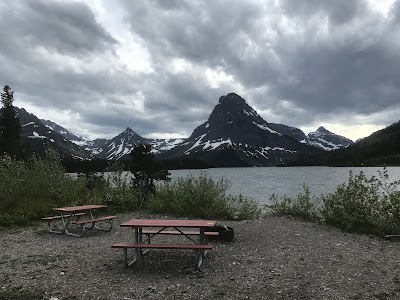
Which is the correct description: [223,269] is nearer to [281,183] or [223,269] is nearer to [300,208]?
[300,208]

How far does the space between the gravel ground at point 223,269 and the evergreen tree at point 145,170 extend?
807 centimetres

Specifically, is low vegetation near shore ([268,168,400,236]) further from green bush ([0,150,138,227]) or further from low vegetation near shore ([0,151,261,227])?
green bush ([0,150,138,227])

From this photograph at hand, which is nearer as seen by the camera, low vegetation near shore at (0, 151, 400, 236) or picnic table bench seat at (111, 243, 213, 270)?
picnic table bench seat at (111, 243, 213, 270)

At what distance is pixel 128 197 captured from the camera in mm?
18172

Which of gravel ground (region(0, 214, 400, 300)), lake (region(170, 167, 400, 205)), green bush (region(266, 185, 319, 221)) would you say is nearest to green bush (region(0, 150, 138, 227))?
gravel ground (region(0, 214, 400, 300))

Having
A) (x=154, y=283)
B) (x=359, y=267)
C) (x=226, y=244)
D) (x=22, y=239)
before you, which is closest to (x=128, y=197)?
(x=22, y=239)

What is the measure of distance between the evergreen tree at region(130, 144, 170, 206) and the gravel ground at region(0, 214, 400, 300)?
807 centimetres

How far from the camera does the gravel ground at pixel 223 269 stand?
6664 mm

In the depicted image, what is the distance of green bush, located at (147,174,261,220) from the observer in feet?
51.9

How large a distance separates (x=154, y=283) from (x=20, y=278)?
9.50 feet

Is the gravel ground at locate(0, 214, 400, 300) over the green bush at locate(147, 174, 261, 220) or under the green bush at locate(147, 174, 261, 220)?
under

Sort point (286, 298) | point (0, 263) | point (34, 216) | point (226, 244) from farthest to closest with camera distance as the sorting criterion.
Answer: point (34, 216) → point (226, 244) → point (0, 263) → point (286, 298)

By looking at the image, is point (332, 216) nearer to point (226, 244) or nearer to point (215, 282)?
point (226, 244)

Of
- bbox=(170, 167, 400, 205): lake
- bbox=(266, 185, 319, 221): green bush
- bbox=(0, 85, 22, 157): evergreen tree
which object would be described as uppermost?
bbox=(0, 85, 22, 157): evergreen tree
